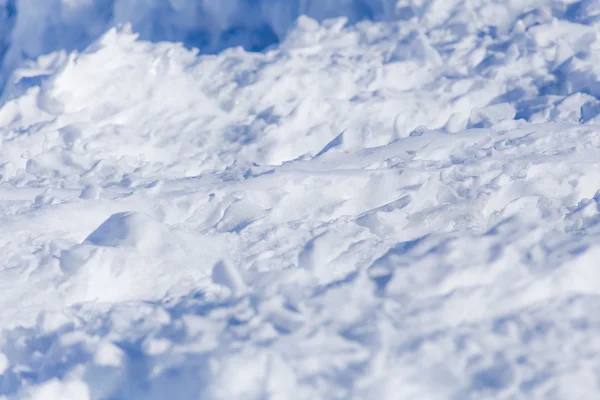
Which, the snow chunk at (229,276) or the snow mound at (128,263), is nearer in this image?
the snow chunk at (229,276)

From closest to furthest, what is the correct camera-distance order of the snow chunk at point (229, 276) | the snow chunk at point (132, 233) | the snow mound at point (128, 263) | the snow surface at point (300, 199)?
1. the snow surface at point (300, 199)
2. the snow chunk at point (229, 276)
3. the snow mound at point (128, 263)
4. the snow chunk at point (132, 233)

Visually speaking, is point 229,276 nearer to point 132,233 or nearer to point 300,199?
point 132,233

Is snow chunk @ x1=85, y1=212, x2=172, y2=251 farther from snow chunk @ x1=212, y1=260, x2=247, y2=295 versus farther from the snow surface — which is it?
snow chunk @ x1=212, y1=260, x2=247, y2=295

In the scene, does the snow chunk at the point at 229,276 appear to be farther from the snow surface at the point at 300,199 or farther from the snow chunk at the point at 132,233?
the snow chunk at the point at 132,233

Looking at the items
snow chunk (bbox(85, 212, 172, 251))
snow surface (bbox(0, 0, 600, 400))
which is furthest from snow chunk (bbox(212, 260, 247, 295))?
snow chunk (bbox(85, 212, 172, 251))

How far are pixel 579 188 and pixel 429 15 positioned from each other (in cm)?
204

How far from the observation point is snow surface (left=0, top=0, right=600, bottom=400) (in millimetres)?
1924

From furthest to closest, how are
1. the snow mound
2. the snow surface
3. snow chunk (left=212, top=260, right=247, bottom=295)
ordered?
1. the snow mound
2. snow chunk (left=212, top=260, right=247, bottom=295)
3. the snow surface

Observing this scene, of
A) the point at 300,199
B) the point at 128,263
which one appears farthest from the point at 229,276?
the point at 300,199

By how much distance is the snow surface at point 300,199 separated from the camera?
6.31ft

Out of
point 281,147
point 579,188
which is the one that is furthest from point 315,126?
point 579,188

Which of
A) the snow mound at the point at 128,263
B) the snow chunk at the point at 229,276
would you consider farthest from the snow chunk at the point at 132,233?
the snow chunk at the point at 229,276

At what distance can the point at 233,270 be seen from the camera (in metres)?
2.33

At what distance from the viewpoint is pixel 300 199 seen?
115 inches
